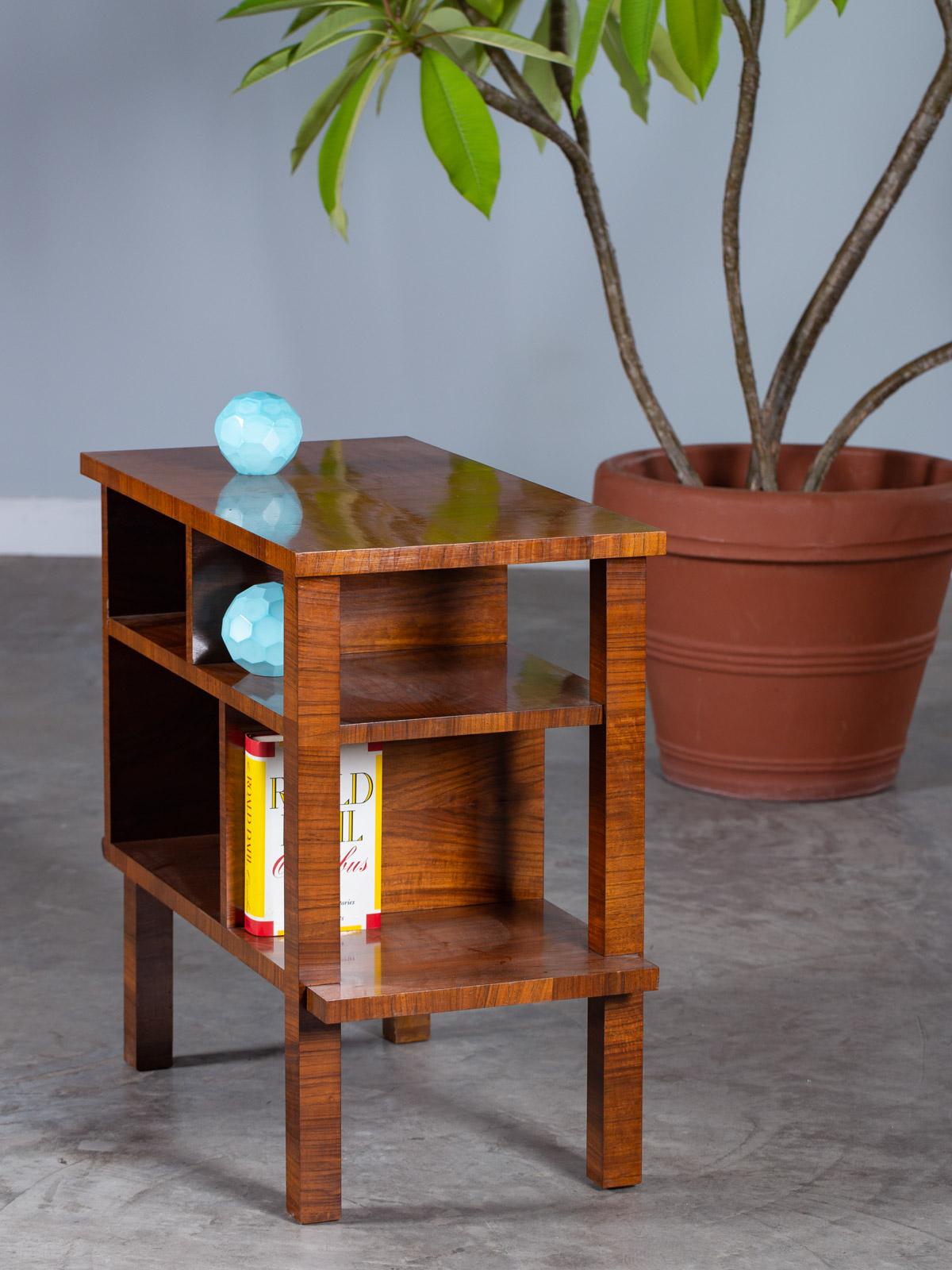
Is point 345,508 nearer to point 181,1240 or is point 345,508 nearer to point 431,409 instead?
point 181,1240

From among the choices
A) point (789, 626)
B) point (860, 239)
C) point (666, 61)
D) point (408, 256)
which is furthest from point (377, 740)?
point (408, 256)

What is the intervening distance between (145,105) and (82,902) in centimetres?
320

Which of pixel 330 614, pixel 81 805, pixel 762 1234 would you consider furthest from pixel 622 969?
pixel 81 805

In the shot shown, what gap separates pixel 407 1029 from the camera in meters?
2.62

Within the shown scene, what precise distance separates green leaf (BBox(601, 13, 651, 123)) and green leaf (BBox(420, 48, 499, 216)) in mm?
731

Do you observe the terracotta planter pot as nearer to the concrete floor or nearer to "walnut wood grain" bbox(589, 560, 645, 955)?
the concrete floor

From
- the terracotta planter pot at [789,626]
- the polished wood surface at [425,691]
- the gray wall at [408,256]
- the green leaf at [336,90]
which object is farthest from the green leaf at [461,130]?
the gray wall at [408,256]

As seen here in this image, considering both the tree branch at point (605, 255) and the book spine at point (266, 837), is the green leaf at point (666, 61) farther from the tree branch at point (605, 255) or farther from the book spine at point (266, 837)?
the book spine at point (266, 837)

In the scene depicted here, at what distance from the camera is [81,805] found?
143 inches

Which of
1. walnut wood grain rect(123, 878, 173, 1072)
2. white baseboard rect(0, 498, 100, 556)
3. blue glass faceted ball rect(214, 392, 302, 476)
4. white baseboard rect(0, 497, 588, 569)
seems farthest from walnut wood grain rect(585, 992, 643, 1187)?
white baseboard rect(0, 498, 100, 556)

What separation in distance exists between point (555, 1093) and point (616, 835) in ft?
1.73

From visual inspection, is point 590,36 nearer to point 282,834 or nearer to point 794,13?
point 794,13

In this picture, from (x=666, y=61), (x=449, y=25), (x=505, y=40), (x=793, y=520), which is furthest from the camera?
(x=666, y=61)

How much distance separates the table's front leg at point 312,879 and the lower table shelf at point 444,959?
0.13 feet
